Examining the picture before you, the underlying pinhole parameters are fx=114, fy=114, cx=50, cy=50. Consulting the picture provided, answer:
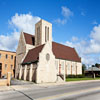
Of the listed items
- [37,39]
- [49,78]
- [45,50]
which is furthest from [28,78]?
[37,39]

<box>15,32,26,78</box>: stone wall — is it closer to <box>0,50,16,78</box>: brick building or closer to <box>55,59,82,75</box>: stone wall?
<box>0,50,16,78</box>: brick building

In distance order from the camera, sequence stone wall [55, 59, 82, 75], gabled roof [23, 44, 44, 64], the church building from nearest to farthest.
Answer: the church building
gabled roof [23, 44, 44, 64]
stone wall [55, 59, 82, 75]

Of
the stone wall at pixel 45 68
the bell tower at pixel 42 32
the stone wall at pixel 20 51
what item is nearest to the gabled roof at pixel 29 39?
the stone wall at pixel 20 51

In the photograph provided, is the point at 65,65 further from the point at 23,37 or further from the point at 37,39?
the point at 23,37

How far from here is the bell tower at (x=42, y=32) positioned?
37.2 meters

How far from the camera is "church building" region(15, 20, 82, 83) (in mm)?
26094

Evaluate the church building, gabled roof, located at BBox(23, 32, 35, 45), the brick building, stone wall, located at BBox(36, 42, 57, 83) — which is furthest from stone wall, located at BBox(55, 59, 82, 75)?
the brick building

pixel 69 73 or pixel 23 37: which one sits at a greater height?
pixel 23 37

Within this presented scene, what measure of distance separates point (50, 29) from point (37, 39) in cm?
578

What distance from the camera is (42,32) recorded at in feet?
122

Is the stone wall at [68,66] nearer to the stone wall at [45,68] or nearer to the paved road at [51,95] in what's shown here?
the stone wall at [45,68]

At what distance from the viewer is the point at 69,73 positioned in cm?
4291

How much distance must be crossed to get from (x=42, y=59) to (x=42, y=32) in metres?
13.7

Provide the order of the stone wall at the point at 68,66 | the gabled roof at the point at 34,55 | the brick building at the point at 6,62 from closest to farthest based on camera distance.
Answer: the gabled roof at the point at 34,55, the stone wall at the point at 68,66, the brick building at the point at 6,62
